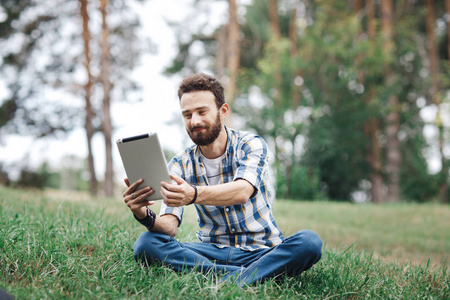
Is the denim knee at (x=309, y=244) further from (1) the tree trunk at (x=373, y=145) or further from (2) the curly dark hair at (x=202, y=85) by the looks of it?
(1) the tree trunk at (x=373, y=145)

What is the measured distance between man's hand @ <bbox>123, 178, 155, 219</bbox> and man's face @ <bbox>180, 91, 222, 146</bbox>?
554 millimetres

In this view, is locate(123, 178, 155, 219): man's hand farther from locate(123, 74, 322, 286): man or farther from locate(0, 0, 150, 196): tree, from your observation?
locate(0, 0, 150, 196): tree

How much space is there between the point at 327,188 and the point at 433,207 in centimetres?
665

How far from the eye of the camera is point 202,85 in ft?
9.52

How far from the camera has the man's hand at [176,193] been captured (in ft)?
7.94

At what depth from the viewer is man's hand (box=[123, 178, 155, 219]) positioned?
8.45 feet

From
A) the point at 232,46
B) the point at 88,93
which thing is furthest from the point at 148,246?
the point at 232,46

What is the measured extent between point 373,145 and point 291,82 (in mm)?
4514

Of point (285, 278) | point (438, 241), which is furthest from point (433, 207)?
point (285, 278)

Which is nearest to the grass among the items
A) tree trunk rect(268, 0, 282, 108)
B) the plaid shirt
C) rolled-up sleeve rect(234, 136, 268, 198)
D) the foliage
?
the plaid shirt

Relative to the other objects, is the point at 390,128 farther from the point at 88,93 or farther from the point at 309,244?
the point at 309,244

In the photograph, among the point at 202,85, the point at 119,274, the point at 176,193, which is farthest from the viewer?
the point at 202,85

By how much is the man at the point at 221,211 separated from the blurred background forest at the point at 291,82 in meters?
9.97

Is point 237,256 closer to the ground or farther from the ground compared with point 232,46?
closer to the ground
